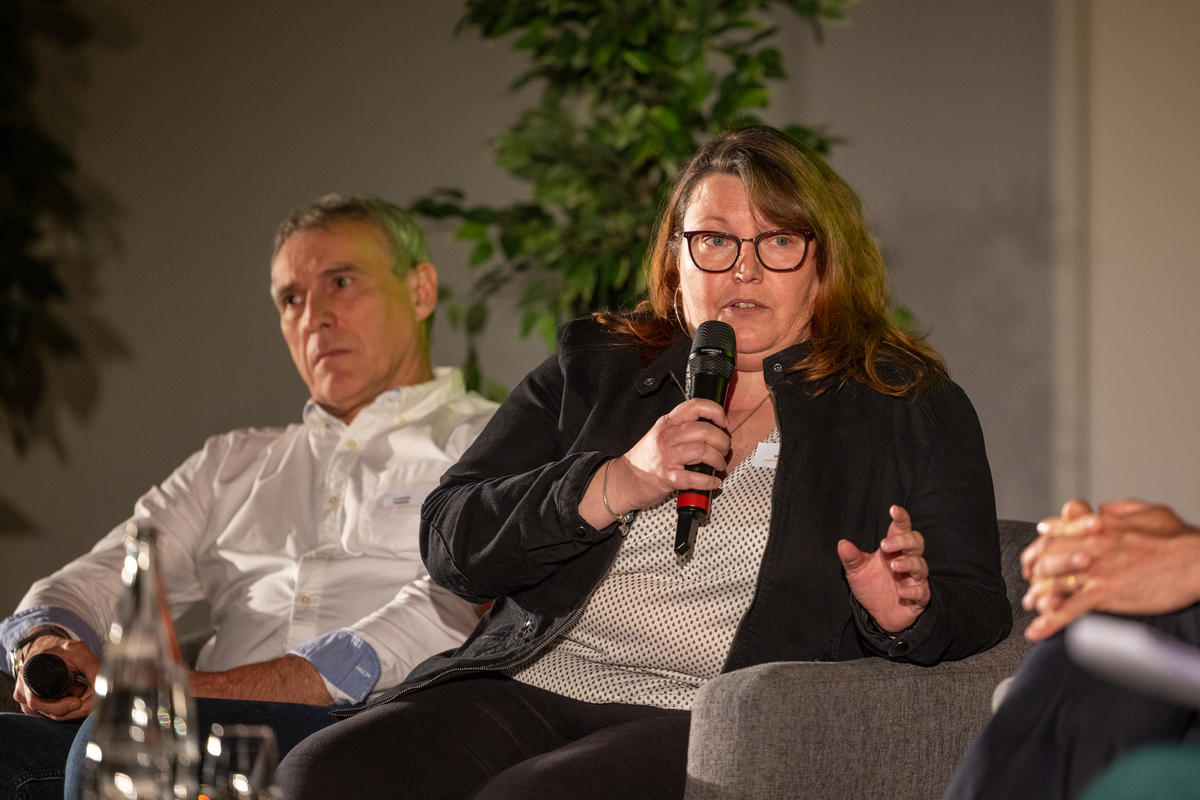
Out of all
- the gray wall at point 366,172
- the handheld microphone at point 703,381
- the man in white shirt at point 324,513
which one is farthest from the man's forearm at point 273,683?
the gray wall at point 366,172

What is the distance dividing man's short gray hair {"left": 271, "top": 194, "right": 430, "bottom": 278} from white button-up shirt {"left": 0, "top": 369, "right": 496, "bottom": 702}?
0.26m

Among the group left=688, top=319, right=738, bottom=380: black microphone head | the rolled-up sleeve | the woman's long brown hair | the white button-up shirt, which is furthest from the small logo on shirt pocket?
left=688, top=319, right=738, bottom=380: black microphone head

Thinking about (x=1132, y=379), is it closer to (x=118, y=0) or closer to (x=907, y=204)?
(x=907, y=204)

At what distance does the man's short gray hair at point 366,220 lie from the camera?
2350 mm

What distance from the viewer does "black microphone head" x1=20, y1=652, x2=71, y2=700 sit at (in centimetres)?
173

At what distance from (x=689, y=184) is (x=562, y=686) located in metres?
0.81

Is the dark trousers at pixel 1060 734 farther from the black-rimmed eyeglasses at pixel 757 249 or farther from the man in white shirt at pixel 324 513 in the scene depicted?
the man in white shirt at pixel 324 513

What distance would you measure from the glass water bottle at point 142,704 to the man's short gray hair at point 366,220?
158cm

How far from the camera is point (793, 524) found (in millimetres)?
1526

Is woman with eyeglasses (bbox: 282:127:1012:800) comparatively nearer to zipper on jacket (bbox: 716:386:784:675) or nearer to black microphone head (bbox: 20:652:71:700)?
zipper on jacket (bbox: 716:386:784:675)

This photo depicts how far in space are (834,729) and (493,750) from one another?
0.48 metres

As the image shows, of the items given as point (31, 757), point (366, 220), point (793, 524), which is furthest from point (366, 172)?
point (793, 524)

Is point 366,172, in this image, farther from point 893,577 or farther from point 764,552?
point 893,577

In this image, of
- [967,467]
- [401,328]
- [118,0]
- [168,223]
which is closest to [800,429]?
[967,467]
